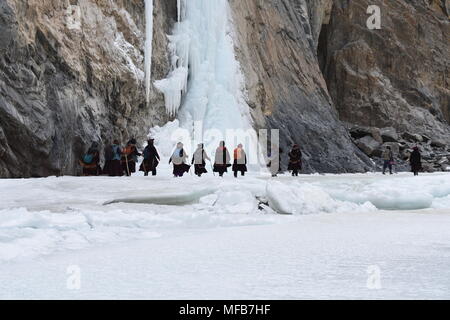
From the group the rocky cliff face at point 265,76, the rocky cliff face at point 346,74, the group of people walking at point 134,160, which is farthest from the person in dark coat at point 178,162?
the rocky cliff face at point 346,74

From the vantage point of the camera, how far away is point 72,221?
21.3 ft

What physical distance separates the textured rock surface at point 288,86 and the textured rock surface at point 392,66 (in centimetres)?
810

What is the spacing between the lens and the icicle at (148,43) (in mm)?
20969

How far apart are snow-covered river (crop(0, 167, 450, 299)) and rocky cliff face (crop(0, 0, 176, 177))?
3.84 m

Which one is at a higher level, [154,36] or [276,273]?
[154,36]

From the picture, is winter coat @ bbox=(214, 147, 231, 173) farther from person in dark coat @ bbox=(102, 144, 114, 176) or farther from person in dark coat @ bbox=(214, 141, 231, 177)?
person in dark coat @ bbox=(102, 144, 114, 176)

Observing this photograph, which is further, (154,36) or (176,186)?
(154,36)

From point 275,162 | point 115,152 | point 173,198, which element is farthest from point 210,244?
point 275,162

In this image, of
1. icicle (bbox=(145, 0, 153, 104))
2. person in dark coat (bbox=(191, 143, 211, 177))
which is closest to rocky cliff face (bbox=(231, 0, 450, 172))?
icicle (bbox=(145, 0, 153, 104))

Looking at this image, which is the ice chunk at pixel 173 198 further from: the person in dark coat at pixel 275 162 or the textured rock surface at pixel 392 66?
the textured rock surface at pixel 392 66
